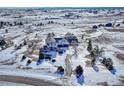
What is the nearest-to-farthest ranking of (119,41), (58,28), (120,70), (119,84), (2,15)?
(119,84) → (120,70) → (119,41) → (58,28) → (2,15)

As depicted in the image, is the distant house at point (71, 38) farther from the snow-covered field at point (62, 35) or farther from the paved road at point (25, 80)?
the paved road at point (25, 80)

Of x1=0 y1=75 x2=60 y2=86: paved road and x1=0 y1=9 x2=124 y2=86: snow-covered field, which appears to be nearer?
x1=0 y1=75 x2=60 y2=86: paved road

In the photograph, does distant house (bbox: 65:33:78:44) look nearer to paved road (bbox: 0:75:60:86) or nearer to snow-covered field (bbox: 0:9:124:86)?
snow-covered field (bbox: 0:9:124:86)

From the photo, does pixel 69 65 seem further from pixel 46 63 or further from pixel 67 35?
pixel 67 35

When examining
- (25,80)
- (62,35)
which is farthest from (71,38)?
(25,80)

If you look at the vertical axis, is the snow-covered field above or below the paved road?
above

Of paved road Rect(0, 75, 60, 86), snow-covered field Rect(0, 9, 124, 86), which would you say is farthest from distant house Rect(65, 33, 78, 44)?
paved road Rect(0, 75, 60, 86)

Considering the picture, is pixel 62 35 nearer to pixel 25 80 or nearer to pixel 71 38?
pixel 71 38
